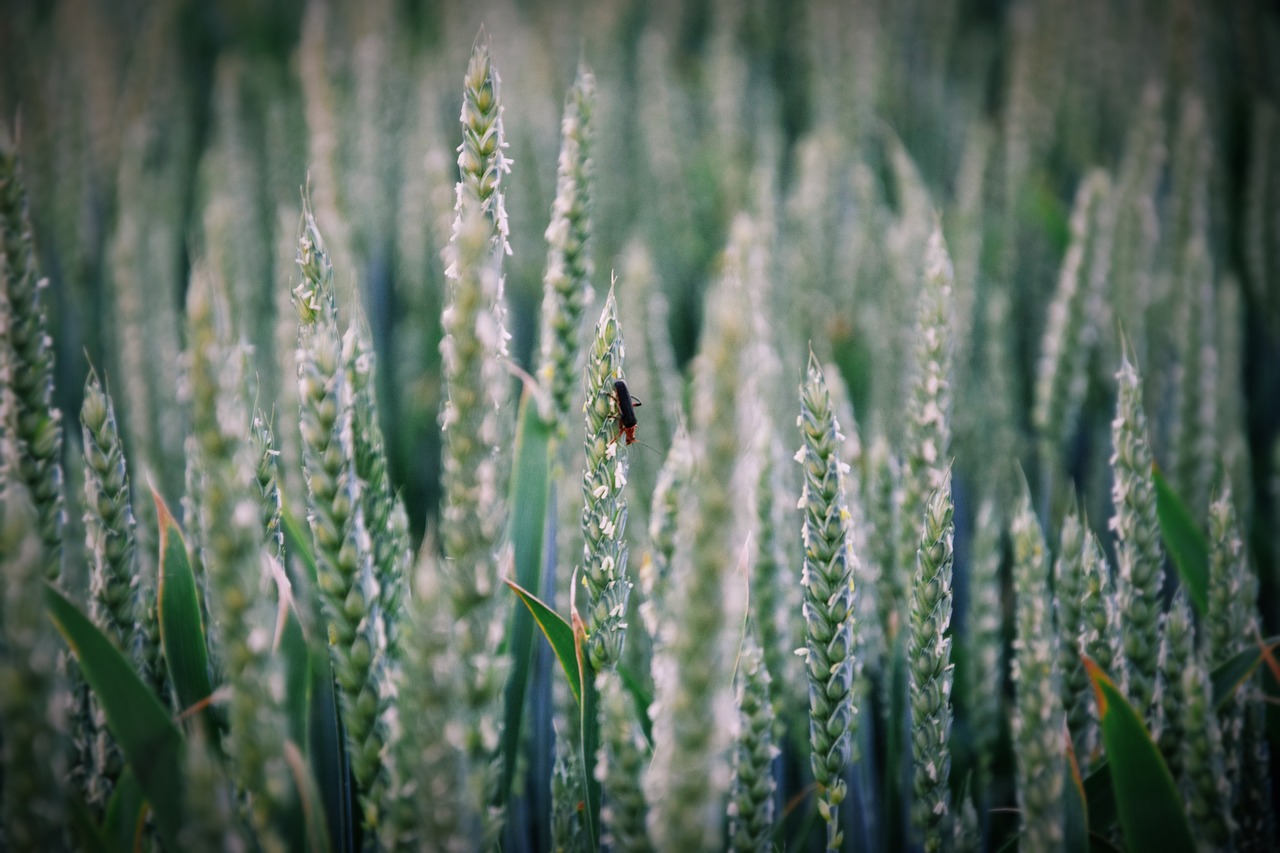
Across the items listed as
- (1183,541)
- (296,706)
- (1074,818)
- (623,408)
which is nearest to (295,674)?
(296,706)

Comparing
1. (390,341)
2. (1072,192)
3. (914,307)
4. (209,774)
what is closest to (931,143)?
(1072,192)

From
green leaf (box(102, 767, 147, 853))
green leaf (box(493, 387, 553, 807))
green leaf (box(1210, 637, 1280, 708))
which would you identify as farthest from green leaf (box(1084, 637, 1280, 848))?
green leaf (box(102, 767, 147, 853))

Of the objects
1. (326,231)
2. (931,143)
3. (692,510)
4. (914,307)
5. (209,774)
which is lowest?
(209,774)

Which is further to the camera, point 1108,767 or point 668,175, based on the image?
point 668,175

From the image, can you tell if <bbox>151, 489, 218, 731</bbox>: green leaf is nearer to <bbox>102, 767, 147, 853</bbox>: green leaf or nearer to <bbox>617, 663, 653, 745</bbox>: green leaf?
<bbox>102, 767, 147, 853</bbox>: green leaf

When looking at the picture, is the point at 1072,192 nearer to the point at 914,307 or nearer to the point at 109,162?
the point at 914,307

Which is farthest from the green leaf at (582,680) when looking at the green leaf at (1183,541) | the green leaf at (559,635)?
the green leaf at (1183,541)

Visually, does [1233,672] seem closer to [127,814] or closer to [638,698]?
[638,698]

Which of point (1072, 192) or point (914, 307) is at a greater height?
point (1072, 192)
